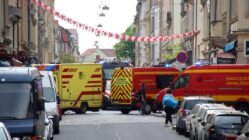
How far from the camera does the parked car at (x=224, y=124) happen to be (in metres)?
22.2

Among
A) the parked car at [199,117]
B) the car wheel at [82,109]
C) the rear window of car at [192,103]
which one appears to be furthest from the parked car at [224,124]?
the car wheel at [82,109]

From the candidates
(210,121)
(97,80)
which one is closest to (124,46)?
(97,80)

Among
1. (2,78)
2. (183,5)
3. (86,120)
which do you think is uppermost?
(183,5)

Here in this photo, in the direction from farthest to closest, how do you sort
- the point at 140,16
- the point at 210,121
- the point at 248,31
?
the point at 140,16
the point at 248,31
the point at 210,121

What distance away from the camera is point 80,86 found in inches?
1769

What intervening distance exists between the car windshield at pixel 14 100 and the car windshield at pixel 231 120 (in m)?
6.56

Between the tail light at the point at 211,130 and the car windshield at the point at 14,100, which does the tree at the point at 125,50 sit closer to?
the tail light at the point at 211,130

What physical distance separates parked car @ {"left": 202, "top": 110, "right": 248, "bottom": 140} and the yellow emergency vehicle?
2147 centimetres

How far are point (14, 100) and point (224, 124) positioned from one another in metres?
6.87

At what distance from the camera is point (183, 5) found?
81250mm

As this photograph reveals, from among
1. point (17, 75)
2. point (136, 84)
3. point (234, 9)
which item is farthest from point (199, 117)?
point (234, 9)

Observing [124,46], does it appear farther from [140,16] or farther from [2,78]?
[2,78]

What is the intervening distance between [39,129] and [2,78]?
144 centimetres

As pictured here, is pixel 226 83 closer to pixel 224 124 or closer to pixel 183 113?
pixel 183 113
